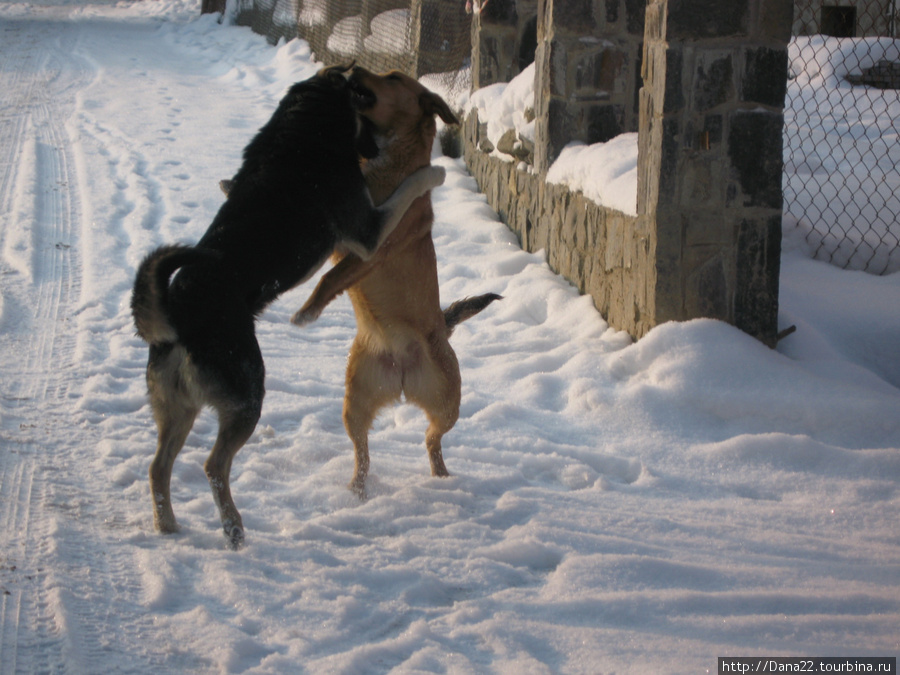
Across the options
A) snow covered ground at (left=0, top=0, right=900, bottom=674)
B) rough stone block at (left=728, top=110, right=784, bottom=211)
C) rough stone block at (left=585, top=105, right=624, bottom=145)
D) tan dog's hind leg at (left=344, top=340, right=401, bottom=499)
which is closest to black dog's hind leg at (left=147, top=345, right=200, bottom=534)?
snow covered ground at (left=0, top=0, right=900, bottom=674)

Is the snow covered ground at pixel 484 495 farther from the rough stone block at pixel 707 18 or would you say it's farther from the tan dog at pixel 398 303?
the rough stone block at pixel 707 18

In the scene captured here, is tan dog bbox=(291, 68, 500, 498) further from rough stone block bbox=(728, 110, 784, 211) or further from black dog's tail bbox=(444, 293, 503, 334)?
rough stone block bbox=(728, 110, 784, 211)

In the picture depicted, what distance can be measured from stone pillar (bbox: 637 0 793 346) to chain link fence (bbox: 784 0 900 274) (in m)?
1.45

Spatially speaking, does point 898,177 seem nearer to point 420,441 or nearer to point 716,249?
point 716,249

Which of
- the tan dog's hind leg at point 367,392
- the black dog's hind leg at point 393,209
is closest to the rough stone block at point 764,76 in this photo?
the black dog's hind leg at point 393,209

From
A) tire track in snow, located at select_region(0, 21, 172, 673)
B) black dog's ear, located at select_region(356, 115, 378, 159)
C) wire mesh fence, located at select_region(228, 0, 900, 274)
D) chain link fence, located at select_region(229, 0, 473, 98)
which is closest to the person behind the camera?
tire track in snow, located at select_region(0, 21, 172, 673)

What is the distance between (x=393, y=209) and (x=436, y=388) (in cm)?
79

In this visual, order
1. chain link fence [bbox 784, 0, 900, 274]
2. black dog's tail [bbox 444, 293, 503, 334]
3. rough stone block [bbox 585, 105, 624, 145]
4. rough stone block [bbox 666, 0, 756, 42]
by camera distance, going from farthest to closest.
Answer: rough stone block [bbox 585, 105, 624, 145], chain link fence [bbox 784, 0, 900, 274], rough stone block [bbox 666, 0, 756, 42], black dog's tail [bbox 444, 293, 503, 334]

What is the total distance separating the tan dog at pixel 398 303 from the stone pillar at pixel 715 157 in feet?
4.70

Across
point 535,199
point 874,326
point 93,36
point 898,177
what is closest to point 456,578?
point 874,326

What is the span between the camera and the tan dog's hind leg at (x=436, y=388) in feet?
11.6

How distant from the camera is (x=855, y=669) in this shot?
7.53ft

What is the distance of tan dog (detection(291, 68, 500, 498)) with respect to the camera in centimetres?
351

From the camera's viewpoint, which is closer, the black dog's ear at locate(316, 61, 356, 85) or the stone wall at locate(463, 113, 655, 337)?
the black dog's ear at locate(316, 61, 356, 85)
